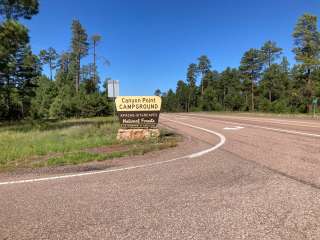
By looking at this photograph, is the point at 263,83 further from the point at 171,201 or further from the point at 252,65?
the point at 171,201

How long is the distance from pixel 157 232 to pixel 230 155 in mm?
4640

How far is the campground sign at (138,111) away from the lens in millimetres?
11344

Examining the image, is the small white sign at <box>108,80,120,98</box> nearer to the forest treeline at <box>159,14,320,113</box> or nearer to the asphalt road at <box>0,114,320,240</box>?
the asphalt road at <box>0,114,320,240</box>

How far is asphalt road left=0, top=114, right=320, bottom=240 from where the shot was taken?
309 cm

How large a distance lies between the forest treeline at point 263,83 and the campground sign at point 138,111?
79.7 feet

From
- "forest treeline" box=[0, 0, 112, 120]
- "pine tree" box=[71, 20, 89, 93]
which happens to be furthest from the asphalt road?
"pine tree" box=[71, 20, 89, 93]

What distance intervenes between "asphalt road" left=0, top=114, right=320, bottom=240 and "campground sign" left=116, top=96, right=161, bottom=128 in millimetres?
5003

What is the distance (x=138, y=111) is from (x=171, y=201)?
7639 millimetres

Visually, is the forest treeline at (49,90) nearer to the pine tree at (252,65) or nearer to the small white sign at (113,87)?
the small white sign at (113,87)

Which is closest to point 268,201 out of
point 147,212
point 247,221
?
point 247,221

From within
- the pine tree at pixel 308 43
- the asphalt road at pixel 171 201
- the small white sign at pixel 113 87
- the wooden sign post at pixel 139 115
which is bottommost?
the asphalt road at pixel 171 201

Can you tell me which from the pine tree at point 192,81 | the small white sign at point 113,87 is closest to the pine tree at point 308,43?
the small white sign at point 113,87

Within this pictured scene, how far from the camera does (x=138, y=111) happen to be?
448 inches

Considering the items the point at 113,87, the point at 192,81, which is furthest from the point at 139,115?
the point at 192,81
